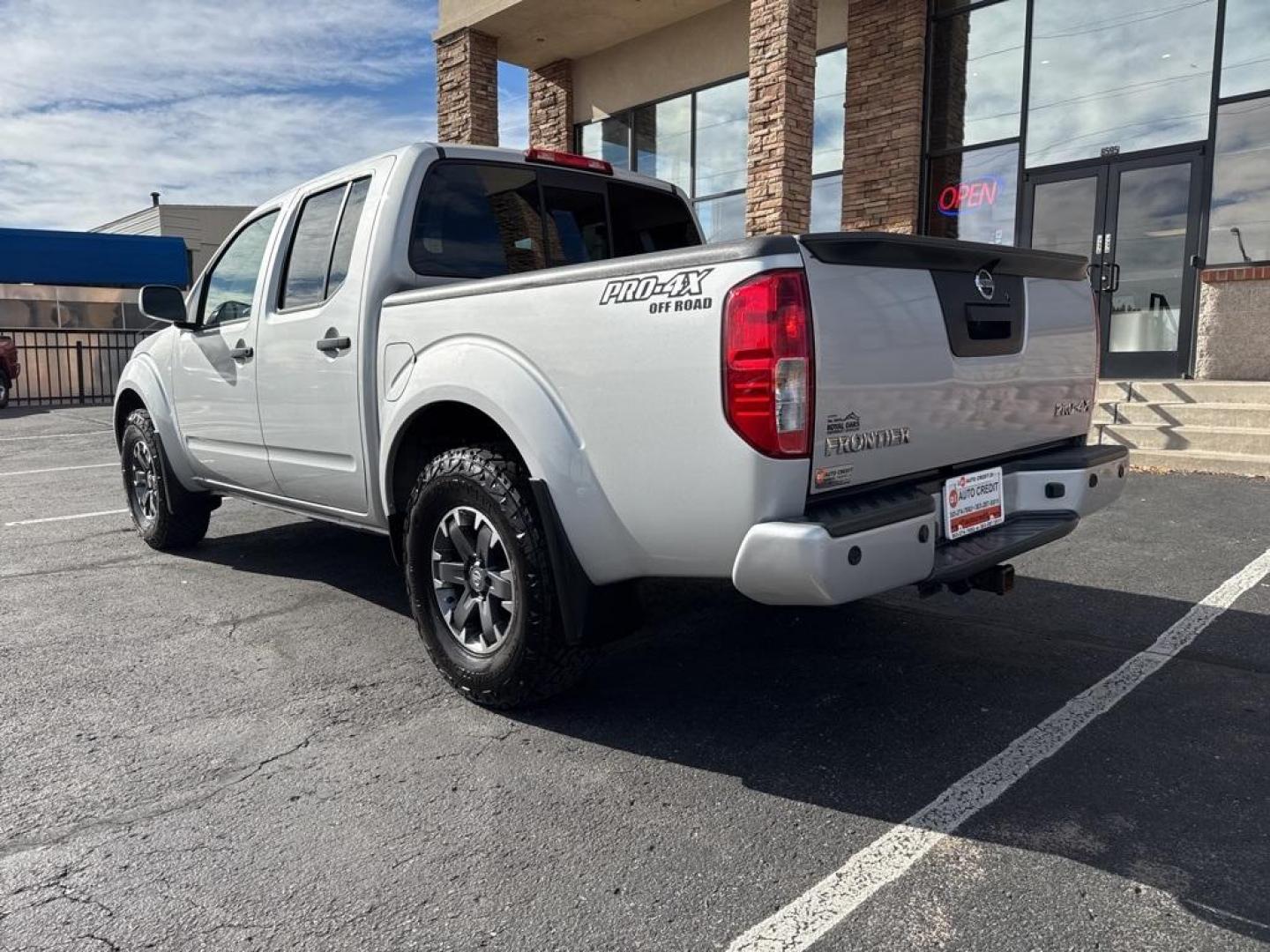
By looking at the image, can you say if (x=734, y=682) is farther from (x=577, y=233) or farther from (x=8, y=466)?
(x=8, y=466)

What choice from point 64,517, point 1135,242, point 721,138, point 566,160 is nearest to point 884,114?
point 721,138

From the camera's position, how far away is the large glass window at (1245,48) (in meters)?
9.21

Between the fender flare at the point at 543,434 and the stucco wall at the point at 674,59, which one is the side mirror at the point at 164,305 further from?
the stucco wall at the point at 674,59

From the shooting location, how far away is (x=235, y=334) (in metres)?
4.75

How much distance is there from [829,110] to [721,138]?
1.75 m

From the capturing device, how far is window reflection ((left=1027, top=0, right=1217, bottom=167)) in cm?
969

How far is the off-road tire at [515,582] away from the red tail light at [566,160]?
5.26 feet

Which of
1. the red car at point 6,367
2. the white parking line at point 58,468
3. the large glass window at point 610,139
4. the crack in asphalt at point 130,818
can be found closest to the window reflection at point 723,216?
the large glass window at point 610,139

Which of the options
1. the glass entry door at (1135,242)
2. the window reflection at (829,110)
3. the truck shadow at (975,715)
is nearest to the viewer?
the truck shadow at (975,715)

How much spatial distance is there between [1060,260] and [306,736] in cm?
329

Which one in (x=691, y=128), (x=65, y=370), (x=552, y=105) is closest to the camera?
(x=691, y=128)

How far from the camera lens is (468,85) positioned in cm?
1360

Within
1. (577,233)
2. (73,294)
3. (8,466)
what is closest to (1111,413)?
(577,233)

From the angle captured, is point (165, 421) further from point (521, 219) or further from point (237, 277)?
point (521, 219)
